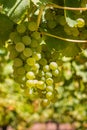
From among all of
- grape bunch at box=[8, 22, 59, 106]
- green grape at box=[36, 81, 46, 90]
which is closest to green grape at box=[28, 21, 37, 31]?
grape bunch at box=[8, 22, 59, 106]

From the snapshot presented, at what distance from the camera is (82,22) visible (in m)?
1.56

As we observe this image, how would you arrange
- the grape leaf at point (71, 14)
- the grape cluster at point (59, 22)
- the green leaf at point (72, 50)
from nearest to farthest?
1. the grape leaf at point (71, 14)
2. the grape cluster at point (59, 22)
3. the green leaf at point (72, 50)

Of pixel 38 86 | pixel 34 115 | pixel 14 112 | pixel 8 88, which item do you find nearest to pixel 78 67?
pixel 8 88

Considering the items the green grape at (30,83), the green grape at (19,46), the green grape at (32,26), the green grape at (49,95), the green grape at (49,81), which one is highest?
the green grape at (32,26)

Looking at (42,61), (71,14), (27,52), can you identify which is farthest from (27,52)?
(71,14)

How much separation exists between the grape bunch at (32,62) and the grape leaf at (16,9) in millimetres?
55

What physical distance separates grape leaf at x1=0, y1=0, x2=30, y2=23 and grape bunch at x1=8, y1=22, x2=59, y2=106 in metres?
0.05

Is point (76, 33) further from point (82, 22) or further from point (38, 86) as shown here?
point (38, 86)

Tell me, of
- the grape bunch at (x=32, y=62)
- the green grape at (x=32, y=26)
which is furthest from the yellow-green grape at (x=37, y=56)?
the green grape at (x=32, y=26)

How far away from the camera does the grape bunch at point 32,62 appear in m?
1.53

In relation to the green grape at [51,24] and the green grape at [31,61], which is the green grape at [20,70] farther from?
the green grape at [51,24]

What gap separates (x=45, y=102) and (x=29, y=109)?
564 cm

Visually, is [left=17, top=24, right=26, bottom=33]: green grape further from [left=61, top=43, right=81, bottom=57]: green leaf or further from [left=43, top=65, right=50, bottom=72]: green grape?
[left=61, top=43, right=81, bottom=57]: green leaf

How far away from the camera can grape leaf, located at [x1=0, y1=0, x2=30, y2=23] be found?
1.48m
